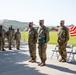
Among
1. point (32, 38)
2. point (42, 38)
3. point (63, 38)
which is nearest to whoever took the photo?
point (42, 38)

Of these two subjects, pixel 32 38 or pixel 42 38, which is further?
pixel 32 38

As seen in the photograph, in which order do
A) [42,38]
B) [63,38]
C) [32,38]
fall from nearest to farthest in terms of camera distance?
[42,38] < [32,38] < [63,38]

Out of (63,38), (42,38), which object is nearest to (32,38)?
(42,38)

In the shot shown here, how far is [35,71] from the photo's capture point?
11.4 metres

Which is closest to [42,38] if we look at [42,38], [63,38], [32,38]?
[42,38]

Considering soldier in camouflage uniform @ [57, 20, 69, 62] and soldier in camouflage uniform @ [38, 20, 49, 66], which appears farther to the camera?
soldier in camouflage uniform @ [57, 20, 69, 62]

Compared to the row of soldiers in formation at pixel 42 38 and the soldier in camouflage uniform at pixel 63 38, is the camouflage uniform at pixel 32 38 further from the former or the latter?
the soldier in camouflage uniform at pixel 63 38

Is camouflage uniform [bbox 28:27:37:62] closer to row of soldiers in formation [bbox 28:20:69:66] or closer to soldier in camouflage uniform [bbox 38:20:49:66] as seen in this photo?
row of soldiers in formation [bbox 28:20:69:66]

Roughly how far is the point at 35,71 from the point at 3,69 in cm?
151

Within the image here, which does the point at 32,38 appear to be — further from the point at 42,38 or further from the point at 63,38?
the point at 63,38

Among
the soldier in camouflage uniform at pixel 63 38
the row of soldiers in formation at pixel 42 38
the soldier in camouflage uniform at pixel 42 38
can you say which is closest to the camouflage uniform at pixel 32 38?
the row of soldiers in formation at pixel 42 38

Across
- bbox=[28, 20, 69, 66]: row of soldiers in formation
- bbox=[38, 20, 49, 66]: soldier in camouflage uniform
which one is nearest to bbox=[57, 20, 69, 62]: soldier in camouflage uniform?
bbox=[28, 20, 69, 66]: row of soldiers in formation

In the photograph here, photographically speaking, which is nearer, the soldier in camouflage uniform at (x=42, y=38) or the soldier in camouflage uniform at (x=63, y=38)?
the soldier in camouflage uniform at (x=42, y=38)

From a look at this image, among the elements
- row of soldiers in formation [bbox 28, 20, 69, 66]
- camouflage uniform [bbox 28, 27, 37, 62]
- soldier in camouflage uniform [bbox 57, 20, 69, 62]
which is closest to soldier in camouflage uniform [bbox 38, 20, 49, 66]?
row of soldiers in formation [bbox 28, 20, 69, 66]
